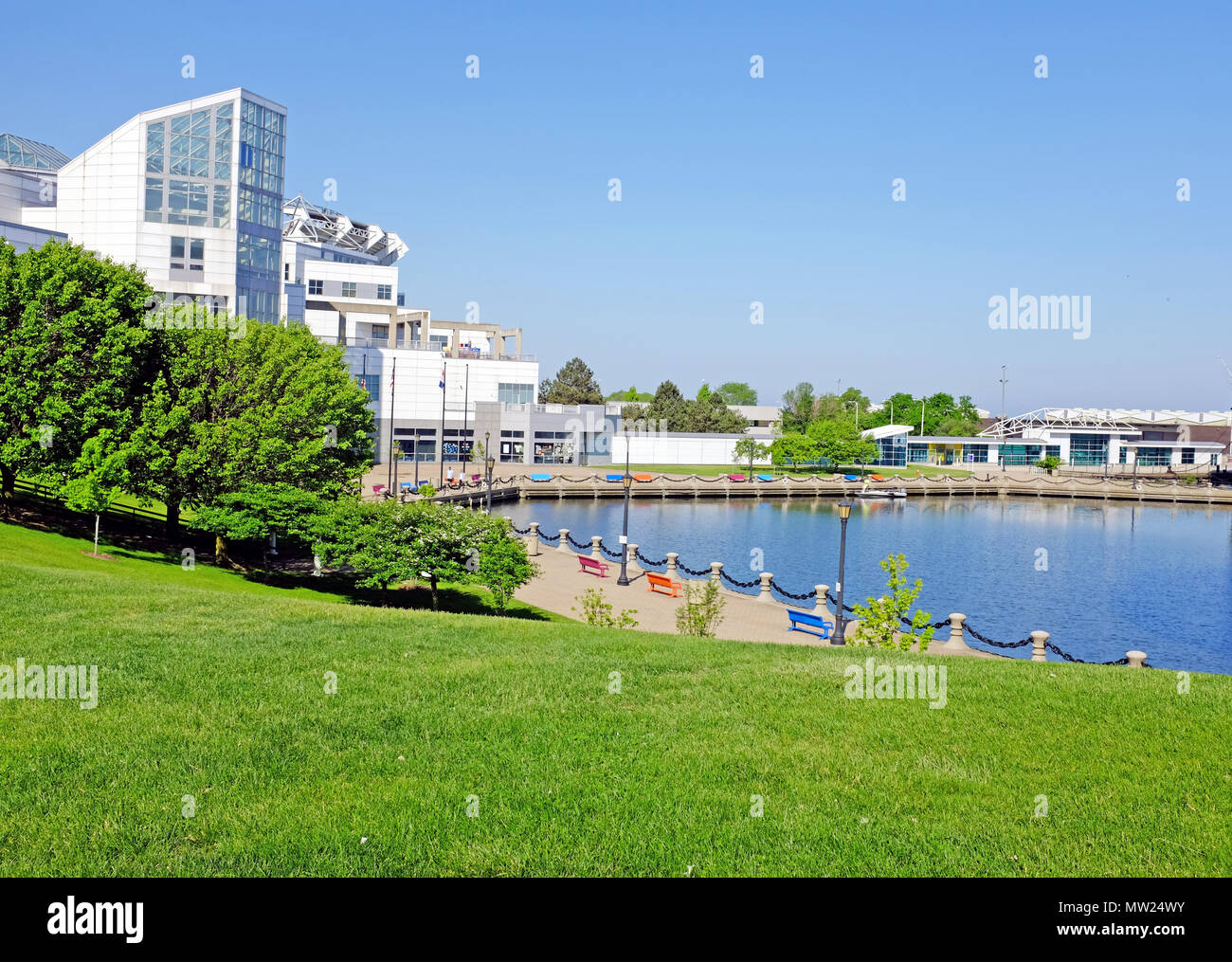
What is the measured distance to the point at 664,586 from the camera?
3722 centimetres

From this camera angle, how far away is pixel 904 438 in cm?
13262

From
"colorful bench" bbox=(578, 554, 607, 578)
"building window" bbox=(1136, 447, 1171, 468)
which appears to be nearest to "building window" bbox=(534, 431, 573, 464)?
"colorful bench" bbox=(578, 554, 607, 578)

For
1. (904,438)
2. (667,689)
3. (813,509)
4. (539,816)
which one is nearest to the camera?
(539,816)

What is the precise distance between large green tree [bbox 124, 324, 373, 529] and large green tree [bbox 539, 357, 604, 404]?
11106 cm

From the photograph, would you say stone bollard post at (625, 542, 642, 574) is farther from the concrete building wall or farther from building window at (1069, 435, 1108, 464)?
building window at (1069, 435, 1108, 464)

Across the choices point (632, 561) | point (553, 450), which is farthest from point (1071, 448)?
point (632, 561)

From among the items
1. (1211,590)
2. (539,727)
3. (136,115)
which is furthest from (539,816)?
(136,115)

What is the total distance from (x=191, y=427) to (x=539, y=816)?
2898 centimetres

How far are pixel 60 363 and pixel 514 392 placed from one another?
7799cm

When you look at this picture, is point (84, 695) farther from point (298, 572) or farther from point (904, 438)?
point (904, 438)

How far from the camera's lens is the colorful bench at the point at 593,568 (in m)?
41.5

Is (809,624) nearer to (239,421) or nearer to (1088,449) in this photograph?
(239,421)

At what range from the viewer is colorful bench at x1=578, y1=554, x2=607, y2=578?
→ 41.5 meters

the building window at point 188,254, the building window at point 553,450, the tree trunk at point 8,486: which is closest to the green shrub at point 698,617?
the tree trunk at point 8,486
